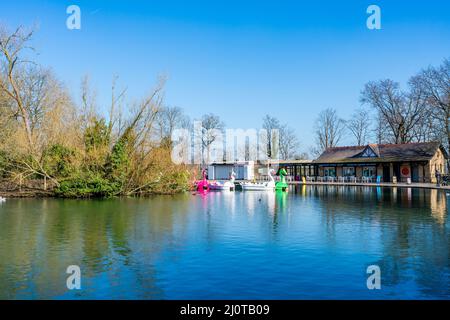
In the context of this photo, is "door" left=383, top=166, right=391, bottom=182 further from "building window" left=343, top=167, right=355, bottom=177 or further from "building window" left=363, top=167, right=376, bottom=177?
"building window" left=343, top=167, right=355, bottom=177

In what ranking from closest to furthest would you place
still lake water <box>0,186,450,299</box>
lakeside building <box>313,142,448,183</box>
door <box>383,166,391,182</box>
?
1. still lake water <box>0,186,450,299</box>
2. lakeside building <box>313,142,448,183</box>
3. door <box>383,166,391,182</box>

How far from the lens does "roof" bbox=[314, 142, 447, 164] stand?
145ft

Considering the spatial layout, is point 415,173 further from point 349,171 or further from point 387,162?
point 349,171

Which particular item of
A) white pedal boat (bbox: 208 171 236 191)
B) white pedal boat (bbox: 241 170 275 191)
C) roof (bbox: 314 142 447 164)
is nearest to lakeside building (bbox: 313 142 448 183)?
roof (bbox: 314 142 447 164)

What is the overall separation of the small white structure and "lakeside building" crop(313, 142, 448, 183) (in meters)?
10.3

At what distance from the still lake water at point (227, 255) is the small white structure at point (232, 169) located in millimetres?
41182

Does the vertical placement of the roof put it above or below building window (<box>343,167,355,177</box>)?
above

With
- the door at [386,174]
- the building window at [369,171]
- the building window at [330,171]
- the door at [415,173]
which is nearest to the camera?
the door at [415,173]

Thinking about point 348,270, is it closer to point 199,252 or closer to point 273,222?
point 199,252

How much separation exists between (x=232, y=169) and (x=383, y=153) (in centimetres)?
2090

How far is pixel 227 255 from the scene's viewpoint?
10352 mm

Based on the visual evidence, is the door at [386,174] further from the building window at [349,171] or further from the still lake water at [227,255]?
the still lake water at [227,255]

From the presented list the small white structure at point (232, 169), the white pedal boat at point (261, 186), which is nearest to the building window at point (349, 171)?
the small white structure at point (232, 169)

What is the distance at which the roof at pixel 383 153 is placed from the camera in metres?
44.2
